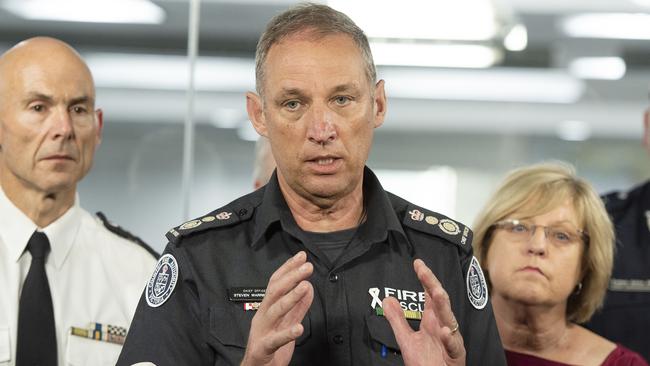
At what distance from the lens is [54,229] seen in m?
3.18

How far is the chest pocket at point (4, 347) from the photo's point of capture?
2.96 meters

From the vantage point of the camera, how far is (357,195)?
2.47 meters

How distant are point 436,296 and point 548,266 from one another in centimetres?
114

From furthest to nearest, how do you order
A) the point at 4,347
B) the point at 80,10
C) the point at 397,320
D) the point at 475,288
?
the point at 80,10 → the point at 4,347 → the point at 475,288 → the point at 397,320

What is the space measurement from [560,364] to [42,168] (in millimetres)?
1575

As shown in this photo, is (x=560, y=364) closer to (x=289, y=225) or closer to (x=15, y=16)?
(x=289, y=225)

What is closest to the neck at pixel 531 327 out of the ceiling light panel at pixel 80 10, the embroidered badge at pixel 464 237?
the embroidered badge at pixel 464 237

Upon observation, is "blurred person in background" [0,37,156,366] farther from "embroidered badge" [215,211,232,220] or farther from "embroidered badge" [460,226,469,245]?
"embroidered badge" [460,226,469,245]

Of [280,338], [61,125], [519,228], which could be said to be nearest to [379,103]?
[280,338]

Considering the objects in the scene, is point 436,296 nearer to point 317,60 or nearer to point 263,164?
point 317,60

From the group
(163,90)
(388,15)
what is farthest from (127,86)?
(388,15)

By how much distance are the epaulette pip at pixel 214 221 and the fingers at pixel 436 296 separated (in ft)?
1.51

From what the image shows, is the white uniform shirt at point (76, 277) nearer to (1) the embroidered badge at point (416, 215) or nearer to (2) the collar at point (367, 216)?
(2) the collar at point (367, 216)

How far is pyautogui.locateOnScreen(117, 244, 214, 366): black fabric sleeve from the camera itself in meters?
2.26
